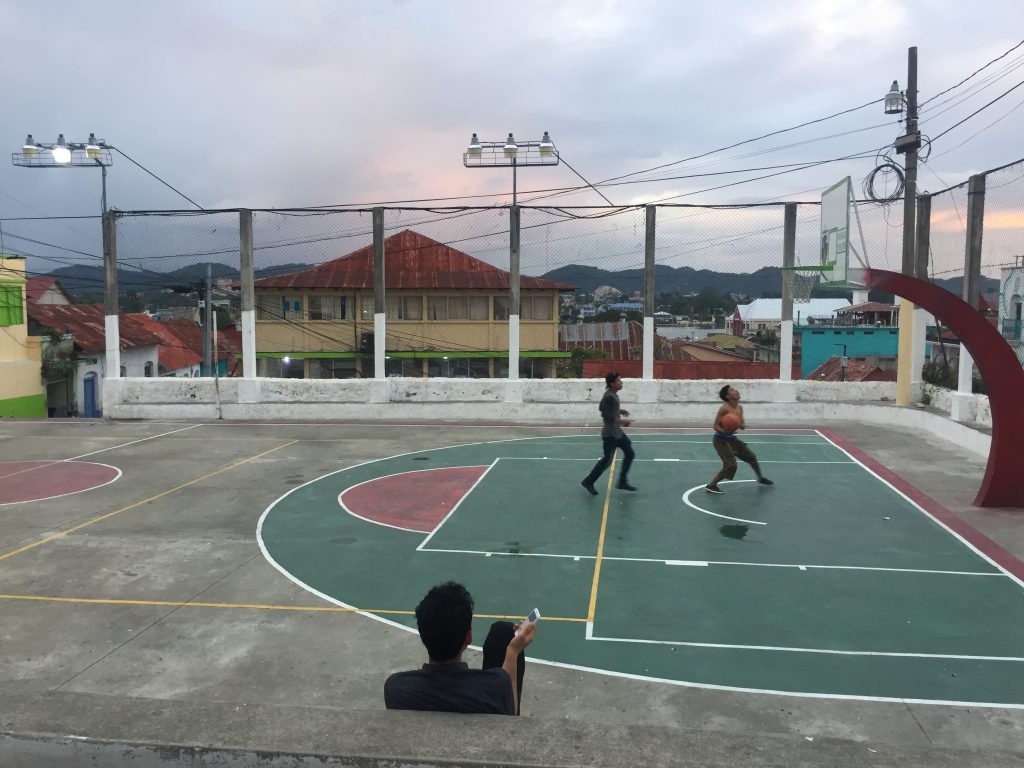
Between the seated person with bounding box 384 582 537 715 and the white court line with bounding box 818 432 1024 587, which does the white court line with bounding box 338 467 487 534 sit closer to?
the white court line with bounding box 818 432 1024 587

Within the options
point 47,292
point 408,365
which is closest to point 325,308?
point 408,365

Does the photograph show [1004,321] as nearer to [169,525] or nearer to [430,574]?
[430,574]

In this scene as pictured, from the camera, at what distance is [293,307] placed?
27.7 meters

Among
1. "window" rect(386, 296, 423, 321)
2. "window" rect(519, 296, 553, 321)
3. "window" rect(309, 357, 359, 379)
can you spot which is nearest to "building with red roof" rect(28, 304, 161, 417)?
"window" rect(309, 357, 359, 379)

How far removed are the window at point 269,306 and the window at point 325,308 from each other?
3.91 ft

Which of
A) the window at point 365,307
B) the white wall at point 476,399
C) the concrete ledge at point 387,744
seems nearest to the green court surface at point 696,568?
the concrete ledge at point 387,744

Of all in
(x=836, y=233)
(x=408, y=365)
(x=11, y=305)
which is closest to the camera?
(x=836, y=233)

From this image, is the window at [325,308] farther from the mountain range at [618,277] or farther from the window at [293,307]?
the mountain range at [618,277]

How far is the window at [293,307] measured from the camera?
2766 cm

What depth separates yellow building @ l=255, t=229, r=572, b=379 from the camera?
27.4 m

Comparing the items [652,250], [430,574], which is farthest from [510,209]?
[430,574]

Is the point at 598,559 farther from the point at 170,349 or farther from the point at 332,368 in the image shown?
the point at 170,349

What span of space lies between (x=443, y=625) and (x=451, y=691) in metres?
0.26

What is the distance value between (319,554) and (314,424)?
10705 millimetres
